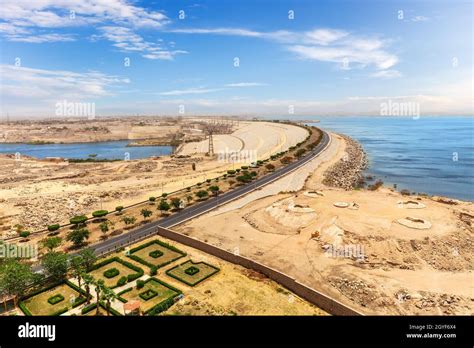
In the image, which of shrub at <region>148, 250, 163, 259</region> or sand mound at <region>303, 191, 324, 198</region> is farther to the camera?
sand mound at <region>303, 191, 324, 198</region>

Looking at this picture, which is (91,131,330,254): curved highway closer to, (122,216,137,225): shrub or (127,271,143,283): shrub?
(122,216,137,225): shrub

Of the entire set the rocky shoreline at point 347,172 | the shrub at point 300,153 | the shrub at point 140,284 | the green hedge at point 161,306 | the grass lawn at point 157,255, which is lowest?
the green hedge at point 161,306

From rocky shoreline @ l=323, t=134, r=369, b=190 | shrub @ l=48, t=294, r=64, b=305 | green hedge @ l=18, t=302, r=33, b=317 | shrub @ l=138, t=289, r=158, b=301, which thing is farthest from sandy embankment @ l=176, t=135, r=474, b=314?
green hedge @ l=18, t=302, r=33, b=317

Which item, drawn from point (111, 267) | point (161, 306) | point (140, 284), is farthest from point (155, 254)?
point (161, 306)

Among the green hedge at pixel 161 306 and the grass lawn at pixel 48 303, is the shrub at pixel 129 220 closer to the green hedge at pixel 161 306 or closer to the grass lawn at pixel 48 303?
the grass lawn at pixel 48 303

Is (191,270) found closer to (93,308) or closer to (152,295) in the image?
(152,295)

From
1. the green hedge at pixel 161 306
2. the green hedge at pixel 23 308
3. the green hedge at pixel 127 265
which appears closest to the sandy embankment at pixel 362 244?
the green hedge at pixel 127 265
